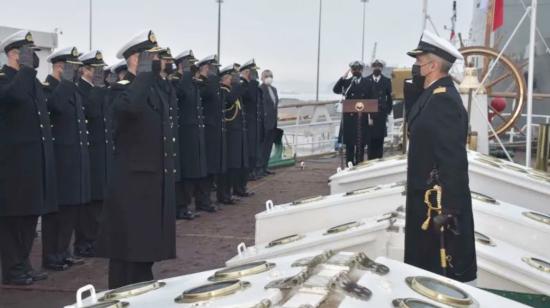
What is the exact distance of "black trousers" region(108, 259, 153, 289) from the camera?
3.67 meters

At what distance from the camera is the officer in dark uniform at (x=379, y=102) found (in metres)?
9.21

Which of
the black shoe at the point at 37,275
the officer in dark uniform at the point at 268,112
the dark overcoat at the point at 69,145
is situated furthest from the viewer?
the officer in dark uniform at the point at 268,112

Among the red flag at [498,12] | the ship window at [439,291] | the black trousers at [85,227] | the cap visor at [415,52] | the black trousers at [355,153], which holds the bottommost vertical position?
the black trousers at [85,227]

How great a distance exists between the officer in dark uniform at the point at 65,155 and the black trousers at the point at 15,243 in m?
0.27

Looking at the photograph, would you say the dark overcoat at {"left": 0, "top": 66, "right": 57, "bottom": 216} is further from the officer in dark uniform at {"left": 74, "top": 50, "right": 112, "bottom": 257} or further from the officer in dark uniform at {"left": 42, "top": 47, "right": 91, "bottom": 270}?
the officer in dark uniform at {"left": 74, "top": 50, "right": 112, "bottom": 257}

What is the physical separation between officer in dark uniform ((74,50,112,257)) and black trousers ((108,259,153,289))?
171cm

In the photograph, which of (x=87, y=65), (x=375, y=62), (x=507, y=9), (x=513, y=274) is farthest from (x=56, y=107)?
(x=507, y=9)

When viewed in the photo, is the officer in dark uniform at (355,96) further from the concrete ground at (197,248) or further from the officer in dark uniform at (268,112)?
the officer in dark uniform at (268,112)

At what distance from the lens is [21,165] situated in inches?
180

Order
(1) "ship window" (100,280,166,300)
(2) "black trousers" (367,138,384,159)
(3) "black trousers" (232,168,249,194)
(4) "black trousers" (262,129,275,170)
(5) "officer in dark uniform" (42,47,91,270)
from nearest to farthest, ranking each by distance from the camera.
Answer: (1) "ship window" (100,280,166,300) → (5) "officer in dark uniform" (42,47,91,270) → (3) "black trousers" (232,168,249,194) → (2) "black trousers" (367,138,384,159) → (4) "black trousers" (262,129,275,170)

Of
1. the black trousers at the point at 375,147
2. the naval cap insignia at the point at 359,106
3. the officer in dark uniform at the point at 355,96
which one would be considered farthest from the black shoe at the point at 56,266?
the black trousers at the point at 375,147

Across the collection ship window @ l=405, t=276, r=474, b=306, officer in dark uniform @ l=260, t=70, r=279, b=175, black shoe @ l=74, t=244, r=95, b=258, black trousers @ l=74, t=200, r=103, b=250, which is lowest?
black shoe @ l=74, t=244, r=95, b=258

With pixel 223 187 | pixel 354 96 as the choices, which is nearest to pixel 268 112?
pixel 354 96

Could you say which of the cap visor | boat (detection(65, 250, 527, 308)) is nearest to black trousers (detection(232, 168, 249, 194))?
the cap visor
